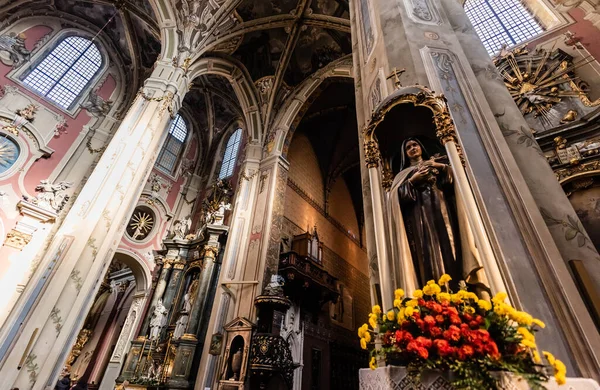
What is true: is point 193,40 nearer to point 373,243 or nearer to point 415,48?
point 415,48

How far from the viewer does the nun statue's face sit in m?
2.62

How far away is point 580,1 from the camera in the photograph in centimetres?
670

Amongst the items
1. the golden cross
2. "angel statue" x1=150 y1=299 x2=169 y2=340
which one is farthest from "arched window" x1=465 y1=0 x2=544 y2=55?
"angel statue" x1=150 y1=299 x2=169 y2=340

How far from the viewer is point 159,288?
9867 millimetres

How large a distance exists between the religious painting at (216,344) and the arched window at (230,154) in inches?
282

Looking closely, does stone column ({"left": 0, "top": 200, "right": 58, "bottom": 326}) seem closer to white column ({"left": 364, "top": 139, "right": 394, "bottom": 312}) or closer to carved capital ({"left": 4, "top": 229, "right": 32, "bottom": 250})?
carved capital ({"left": 4, "top": 229, "right": 32, "bottom": 250})

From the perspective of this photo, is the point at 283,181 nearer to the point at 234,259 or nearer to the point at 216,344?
the point at 234,259

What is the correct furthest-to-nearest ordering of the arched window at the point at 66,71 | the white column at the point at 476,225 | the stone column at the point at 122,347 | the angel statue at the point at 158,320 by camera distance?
the arched window at the point at 66,71
the stone column at the point at 122,347
the angel statue at the point at 158,320
the white column at the point at 476,225

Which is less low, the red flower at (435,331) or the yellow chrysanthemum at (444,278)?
the yellow chrysanthemum at (444,278)

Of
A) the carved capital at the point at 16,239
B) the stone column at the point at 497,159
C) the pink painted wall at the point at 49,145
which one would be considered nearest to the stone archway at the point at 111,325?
the carved capital at the point at 16,239

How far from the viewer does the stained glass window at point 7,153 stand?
8.50 meters

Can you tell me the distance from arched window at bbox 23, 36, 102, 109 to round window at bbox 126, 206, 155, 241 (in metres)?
4.59

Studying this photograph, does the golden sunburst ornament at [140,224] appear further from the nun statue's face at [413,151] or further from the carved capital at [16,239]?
the nun statue's face at [413,151]

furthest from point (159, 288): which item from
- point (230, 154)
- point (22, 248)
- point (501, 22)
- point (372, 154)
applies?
point (501, 22)
